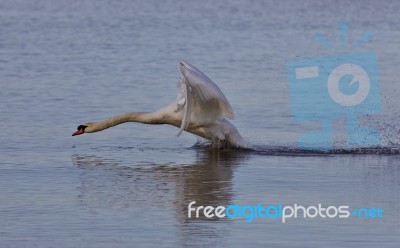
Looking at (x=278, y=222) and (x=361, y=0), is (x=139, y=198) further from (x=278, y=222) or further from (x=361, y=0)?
(x=361, y=0)

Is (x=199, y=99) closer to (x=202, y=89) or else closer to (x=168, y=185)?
(x=202, y=89)

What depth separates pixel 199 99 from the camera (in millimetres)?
14273

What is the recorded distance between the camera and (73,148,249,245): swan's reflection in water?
10.7 m

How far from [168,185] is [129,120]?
2.46 m

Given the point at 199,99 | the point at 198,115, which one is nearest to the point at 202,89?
the point at 199,99

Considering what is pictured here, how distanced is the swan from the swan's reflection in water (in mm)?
224

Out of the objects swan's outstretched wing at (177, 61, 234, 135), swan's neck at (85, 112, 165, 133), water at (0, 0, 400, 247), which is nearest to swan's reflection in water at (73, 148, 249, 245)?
water at (0, 0, 400, 247)

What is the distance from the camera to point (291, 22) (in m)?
35.8

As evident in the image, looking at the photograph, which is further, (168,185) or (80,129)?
(80,129)

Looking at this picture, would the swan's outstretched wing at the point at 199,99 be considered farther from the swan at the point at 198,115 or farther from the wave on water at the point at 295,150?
the wave on water at the point at 295,150

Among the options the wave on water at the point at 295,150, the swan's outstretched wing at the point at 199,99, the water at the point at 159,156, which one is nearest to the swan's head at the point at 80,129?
the water at the point at 159,156

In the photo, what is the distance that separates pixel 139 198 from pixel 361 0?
1480 inches

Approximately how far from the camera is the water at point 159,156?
10.2 m

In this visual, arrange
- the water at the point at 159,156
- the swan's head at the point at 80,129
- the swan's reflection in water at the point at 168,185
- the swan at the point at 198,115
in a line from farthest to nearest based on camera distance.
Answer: the swan's head at the point at 80,129, the swan at the point at 198,115, the swan's reflection in water at the point at 168,185, the water at the point at 159,156
